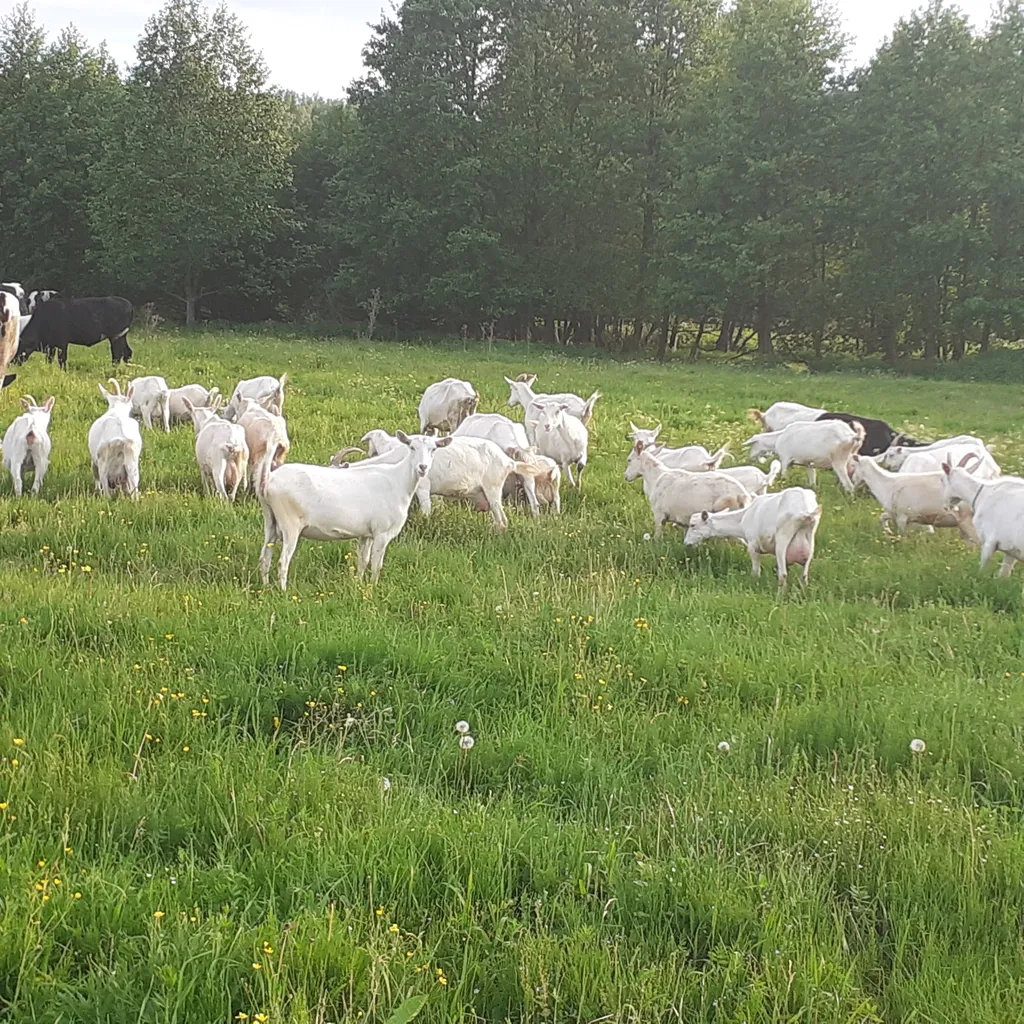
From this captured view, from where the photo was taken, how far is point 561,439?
12.0 meters

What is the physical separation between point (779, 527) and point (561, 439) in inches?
165

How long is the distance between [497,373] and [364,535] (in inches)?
657

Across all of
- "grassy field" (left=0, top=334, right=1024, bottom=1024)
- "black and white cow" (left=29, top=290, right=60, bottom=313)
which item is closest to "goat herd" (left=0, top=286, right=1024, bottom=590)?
"grassy field" (left=0, top=334, right=1024, bottom=1024)

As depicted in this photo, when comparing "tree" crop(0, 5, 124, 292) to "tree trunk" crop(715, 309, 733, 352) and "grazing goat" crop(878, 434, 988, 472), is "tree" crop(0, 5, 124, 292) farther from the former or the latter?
"grazing goat" crop(878, 434, 988, 472)

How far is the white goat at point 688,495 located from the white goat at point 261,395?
4.91 meters

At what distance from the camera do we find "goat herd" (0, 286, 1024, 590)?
779 cm

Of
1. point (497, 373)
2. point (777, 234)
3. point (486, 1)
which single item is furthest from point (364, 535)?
point (486, 1)

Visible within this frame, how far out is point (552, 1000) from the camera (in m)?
3.01

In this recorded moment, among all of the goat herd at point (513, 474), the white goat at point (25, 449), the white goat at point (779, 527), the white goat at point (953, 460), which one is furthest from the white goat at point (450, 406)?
the white goat at point (779, 527)

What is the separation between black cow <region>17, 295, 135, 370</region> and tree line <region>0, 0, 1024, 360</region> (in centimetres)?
1557

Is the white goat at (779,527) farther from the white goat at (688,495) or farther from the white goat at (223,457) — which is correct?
the white goat at (223,457)

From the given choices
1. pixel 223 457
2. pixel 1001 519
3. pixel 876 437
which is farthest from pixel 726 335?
pixel 1001 519

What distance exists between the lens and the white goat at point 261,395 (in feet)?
41.2

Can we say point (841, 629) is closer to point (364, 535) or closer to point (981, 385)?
point (364, 535)
